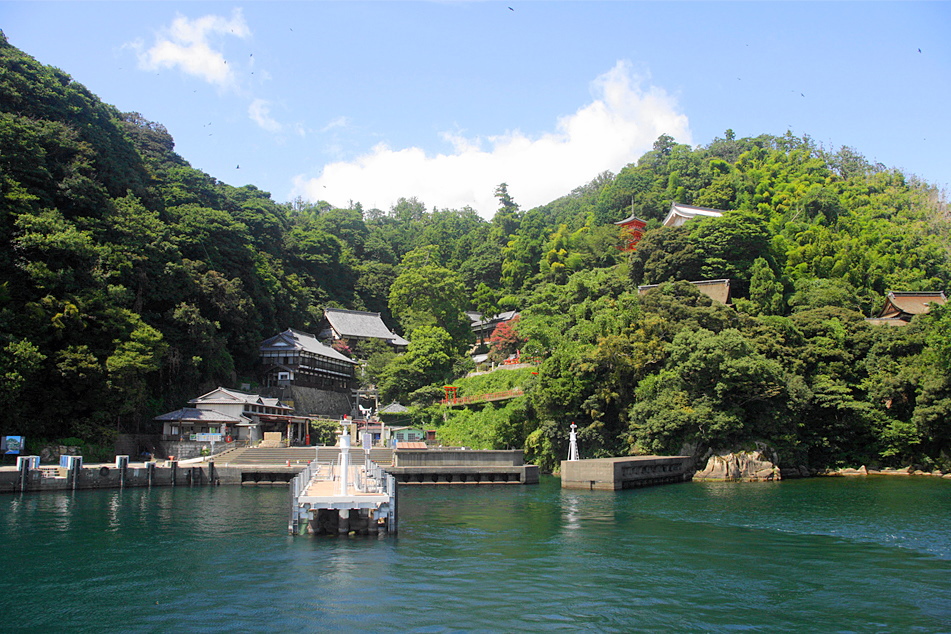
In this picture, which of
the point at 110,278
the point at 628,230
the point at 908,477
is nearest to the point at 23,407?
the point at 110,278

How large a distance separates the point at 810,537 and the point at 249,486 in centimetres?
2535

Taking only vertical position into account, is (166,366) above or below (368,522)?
above

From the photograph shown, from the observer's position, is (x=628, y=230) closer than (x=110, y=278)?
No

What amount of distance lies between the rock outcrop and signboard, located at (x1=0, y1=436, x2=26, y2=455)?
3361 cm

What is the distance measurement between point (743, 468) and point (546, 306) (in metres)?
23.6

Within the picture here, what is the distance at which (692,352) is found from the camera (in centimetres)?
3409

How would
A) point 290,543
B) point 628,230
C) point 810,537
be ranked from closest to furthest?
1. point 290,543
2. point 810,537
3. point 628,230

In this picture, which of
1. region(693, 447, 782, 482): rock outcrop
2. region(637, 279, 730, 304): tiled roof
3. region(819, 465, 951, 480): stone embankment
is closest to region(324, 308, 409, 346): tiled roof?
region(637, 279, 730, 304): tiled roof

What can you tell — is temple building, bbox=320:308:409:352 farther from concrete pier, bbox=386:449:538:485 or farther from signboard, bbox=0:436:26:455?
signboard, bbox=0:436:26:455

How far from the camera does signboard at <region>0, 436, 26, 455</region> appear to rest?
31.0 m

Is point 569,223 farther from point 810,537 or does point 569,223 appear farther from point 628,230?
point 810,537

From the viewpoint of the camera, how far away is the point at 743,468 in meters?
34.1

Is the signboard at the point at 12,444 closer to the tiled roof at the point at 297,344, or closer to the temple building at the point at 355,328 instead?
the tiled roof at the point at 297,344

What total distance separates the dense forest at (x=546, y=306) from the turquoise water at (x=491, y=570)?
493 inches
